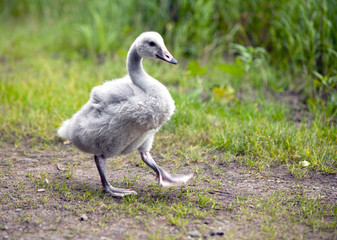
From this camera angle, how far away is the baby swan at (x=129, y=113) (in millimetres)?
3643

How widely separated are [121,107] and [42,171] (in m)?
1.36

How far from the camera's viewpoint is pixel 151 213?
A: 3600 millimetres

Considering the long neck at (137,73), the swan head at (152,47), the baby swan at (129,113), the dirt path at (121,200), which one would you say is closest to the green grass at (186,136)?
the dirt path at (121,200)

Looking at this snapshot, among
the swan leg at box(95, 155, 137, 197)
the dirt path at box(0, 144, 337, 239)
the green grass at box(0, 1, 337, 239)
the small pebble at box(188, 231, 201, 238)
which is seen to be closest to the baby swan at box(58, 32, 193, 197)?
the swan leg at box(95, 155, 137, 197)

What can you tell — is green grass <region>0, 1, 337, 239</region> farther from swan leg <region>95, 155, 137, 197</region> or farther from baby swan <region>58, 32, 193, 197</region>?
baby swan <region>58, 32, 193, 197</region>

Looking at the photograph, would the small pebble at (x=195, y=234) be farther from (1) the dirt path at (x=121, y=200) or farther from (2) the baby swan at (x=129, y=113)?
(2) the baby swan at (x=129, y=113)

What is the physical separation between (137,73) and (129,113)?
0.42 metres

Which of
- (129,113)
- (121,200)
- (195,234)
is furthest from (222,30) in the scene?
(195,234)

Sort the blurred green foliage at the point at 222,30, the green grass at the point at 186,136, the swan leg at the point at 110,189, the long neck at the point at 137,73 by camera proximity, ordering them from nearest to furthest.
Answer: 1. the green grass at the point at 186,136
2. the long neck at the point at 137,73
3. the swan leg at the point at 110,189
4. the blurred green foliage at the point at 222,30

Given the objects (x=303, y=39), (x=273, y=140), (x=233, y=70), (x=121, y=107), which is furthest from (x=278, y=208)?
(x=303, y=39)

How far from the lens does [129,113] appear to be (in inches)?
142

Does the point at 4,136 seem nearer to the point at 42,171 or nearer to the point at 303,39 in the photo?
the point at 42,171

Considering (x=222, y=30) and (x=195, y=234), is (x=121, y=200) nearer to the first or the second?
(x=195, y=234)

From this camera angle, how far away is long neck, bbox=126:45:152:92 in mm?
3770
